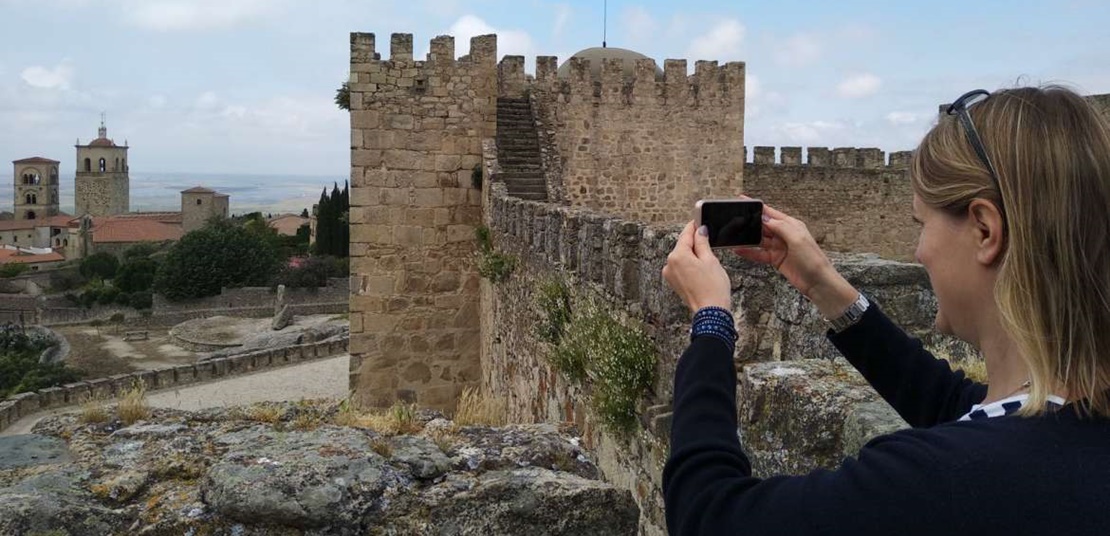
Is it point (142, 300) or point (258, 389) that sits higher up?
point (258, 389)

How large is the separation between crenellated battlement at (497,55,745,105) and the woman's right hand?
968 cm

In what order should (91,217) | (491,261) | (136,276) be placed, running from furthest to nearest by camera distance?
(91,217) < (136,276) < (491,261)

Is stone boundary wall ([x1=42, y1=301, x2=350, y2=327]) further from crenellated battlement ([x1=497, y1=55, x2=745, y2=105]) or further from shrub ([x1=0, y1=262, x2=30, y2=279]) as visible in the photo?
crenellated battlement ([x1=497, y1=55, x2=745, y2=105])

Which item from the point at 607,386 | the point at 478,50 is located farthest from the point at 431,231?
the point at 607,386

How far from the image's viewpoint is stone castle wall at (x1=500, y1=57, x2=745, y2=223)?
1219cm

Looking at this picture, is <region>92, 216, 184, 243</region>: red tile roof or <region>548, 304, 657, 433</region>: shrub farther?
<region>92, 216, 184, 243</region>: red tile roof

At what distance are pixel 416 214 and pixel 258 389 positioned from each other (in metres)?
13.4

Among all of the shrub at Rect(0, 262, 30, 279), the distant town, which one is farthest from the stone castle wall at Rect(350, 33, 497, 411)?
the shrub at Rect(0, 262, 30, 279)

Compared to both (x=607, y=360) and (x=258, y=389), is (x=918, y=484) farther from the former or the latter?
(x=258, y=389)

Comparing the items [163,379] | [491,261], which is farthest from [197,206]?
[491,261]

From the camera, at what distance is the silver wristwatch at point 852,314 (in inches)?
84.4

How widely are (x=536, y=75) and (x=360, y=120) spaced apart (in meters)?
2.65

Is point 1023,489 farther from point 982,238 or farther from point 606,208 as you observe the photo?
point 606,208

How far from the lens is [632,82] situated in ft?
41.5
